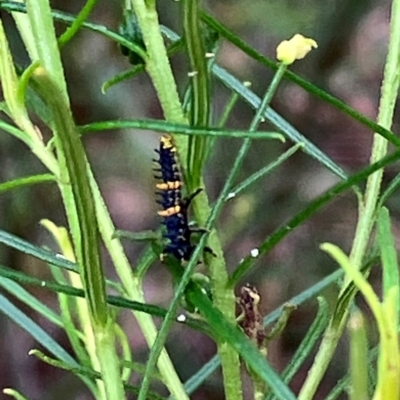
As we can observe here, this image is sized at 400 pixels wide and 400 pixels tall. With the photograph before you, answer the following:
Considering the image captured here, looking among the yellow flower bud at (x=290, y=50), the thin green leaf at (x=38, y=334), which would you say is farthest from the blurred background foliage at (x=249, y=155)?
the yellow flower bud at (x=290, y=50)

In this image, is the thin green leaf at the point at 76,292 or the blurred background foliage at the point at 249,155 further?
the blurred background foliage at the point at 249,155

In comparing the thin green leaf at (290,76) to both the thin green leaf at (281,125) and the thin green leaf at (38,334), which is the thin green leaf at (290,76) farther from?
the thin green leaf at (38,334)

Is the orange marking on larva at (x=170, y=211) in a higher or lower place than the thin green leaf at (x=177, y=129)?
lower

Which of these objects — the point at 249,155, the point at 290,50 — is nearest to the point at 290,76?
the point at 290,50

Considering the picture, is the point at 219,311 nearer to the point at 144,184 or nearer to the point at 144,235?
the point at 144,235

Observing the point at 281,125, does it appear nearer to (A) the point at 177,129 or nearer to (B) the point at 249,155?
(A) the point at 177,129

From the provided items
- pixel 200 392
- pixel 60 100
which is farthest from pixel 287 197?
pixel 60 100

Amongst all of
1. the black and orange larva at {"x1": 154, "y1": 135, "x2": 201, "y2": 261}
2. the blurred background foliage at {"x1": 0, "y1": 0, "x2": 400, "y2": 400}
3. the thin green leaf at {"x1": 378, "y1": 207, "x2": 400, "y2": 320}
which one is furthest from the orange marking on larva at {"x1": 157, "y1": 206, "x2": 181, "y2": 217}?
the blurred background foliage at {"x1": 0, "y1": 0, "x2": 400, "y2": 400}
